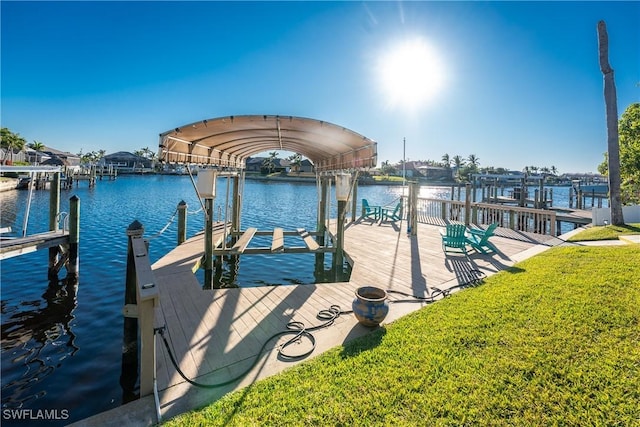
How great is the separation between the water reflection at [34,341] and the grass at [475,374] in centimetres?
365

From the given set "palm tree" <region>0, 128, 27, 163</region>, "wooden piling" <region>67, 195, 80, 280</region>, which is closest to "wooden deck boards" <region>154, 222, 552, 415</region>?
"wooden piling" <region>67, 195, 80, 280</region>

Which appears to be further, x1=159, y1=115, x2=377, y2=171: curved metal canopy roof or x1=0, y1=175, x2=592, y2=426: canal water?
x1=159, y1=115, x2=377, y2=171: curved metal canopy roof

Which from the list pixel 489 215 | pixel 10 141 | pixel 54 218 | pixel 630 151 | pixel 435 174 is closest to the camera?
pixel 54 218

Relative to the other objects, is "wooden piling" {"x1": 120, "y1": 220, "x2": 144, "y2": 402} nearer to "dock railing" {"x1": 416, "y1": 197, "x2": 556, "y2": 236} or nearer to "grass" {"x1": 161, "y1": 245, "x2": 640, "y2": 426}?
"grass" {"x1": 161, "y1": 245, "x2": 640, "y2": 426}

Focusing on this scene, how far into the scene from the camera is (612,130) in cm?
1262

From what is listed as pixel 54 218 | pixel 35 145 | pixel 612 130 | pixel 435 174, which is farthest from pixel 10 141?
pixel 435 174

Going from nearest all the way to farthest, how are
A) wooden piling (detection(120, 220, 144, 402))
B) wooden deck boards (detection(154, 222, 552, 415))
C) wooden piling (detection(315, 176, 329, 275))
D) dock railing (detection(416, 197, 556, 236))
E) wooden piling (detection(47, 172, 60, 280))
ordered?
wooden deck boards (detection(154, 222, 552, 415)) → wooden piling (detection(120, 220, 144, 402)) → wooden piling (detection(47, 172, 60, 280)) → wooden piling (detection(315, 176, 329, 275)) → dock railing (detection(416, 197, 556, 236))

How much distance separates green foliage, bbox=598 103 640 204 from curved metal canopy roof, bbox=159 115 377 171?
616 inches

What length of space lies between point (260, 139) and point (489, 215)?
12.4m

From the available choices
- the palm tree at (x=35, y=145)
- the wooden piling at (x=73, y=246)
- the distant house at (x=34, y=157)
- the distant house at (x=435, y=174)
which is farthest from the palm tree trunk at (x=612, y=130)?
the palm tree at (x=35, y=145)

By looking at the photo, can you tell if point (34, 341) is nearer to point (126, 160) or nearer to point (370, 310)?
point (370, 310)

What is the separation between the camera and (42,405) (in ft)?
13.0

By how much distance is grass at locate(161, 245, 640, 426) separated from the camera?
2.71 metres

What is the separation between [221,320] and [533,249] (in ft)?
31.8
